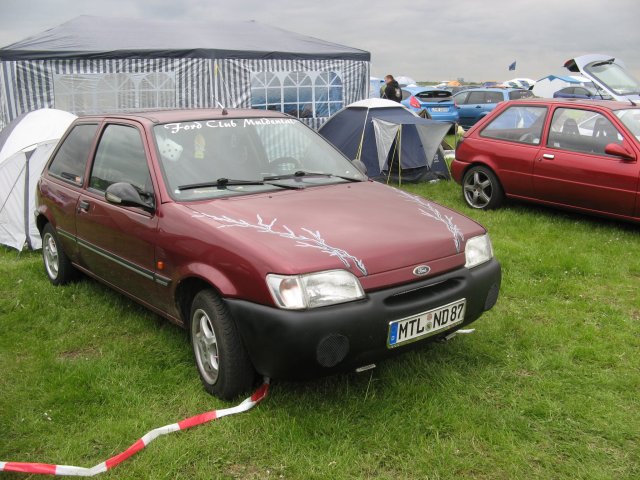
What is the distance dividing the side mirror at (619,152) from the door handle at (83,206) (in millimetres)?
5295

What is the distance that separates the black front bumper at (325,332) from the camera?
9.05 feet

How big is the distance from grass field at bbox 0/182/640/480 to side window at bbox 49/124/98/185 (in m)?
1.02

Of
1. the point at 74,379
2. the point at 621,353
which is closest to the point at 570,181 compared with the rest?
the point at 621,353

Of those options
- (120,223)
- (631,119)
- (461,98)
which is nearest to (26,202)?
(120,223)

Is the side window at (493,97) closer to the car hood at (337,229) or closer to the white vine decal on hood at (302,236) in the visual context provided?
the car hood at (337,229)

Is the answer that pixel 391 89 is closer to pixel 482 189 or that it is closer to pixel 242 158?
pixel 482 189

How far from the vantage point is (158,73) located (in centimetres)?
1241

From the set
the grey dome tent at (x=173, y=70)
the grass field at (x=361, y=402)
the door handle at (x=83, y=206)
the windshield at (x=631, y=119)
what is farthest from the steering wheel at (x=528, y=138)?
the grey dome tent at (x=173, y=70)

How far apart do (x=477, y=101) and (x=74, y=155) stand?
53.4 feet

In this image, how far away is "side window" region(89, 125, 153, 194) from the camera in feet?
12.7

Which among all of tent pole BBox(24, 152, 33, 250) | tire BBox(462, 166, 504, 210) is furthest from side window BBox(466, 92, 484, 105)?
tent pole BBox(24, 152, 33, 250)

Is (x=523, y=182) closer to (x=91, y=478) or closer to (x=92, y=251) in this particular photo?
(x=92, y=251)

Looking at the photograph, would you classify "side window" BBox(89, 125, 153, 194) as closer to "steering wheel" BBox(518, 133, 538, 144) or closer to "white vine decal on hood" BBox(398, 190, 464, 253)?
"white vine decal on hood" BBox(398, 190, 464, 253)

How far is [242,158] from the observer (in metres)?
3.97
